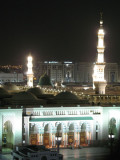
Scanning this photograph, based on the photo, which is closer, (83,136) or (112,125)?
(83,136)

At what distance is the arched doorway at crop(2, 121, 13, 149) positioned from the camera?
85.0 feet

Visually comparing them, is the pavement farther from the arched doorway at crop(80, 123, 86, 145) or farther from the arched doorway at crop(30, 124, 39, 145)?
the arched doorway at crop(30, 124, 39, 145)

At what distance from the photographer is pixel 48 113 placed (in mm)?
26391

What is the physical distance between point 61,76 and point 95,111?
97.5 meters

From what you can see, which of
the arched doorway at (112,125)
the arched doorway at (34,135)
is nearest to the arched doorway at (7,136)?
the arched doorway at (34,135)

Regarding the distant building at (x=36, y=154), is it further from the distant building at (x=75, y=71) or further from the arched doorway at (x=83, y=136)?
the distant building at (x=75, y=71)

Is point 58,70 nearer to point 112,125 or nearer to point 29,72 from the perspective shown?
point 29,72

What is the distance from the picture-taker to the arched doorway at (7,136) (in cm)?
2591

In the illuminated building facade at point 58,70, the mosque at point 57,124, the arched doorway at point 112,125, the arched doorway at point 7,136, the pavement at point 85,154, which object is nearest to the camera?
the pavement at point 85,154

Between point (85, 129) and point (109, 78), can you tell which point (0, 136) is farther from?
point (109, 78)

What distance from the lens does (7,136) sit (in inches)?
1030

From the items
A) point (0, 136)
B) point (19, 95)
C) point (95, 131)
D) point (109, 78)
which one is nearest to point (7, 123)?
point (0, 136)

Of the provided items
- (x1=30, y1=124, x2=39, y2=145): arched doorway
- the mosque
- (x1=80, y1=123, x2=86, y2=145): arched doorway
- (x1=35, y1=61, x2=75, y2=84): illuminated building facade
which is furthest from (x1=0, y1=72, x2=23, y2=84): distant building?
(x1=30, y1=124, x2=39, y2=145): arched doorway

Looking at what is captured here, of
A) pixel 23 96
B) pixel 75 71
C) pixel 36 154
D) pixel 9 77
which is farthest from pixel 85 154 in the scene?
pixel 75 71
